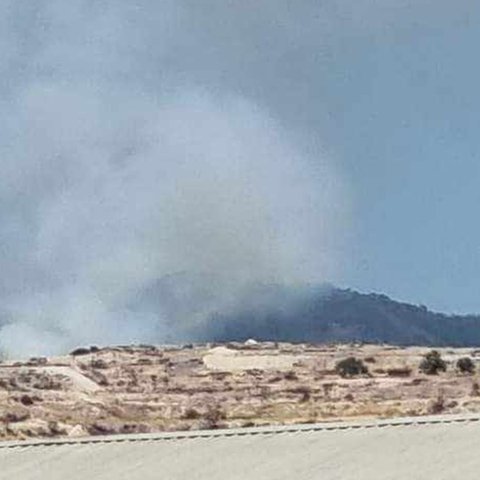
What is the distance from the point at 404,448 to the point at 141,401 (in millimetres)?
75491

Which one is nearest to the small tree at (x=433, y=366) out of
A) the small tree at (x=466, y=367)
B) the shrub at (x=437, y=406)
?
the small tree at (x=466, y=367)

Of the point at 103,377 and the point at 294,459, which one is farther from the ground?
the point at 103,377

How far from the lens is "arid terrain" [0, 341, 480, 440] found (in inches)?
3479

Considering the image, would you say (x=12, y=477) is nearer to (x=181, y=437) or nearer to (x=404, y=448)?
(x=181, y=437)

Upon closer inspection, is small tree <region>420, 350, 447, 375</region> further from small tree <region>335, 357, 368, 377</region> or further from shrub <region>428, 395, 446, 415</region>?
shrub <region>428, 395, 446, 415</region>

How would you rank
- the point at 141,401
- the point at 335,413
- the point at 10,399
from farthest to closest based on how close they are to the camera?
the point at 141,401, the point at 10,399, the point at 335,413

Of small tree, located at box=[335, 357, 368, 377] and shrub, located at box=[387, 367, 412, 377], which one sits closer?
shrub, located at box=[387, 367, 412, 377]

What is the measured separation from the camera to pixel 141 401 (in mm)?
113000

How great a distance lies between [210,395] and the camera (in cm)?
11906

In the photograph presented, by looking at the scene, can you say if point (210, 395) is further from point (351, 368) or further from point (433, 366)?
point (433, 366)

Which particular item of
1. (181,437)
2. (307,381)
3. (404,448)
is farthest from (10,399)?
(404,448)

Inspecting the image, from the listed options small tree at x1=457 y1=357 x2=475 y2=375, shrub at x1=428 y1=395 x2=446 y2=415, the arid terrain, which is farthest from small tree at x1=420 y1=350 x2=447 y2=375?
shrub at x1=428 y1=395 x2=446 y2=415

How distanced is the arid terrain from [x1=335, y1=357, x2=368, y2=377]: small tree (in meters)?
1.25

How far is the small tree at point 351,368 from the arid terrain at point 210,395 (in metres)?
1.25
